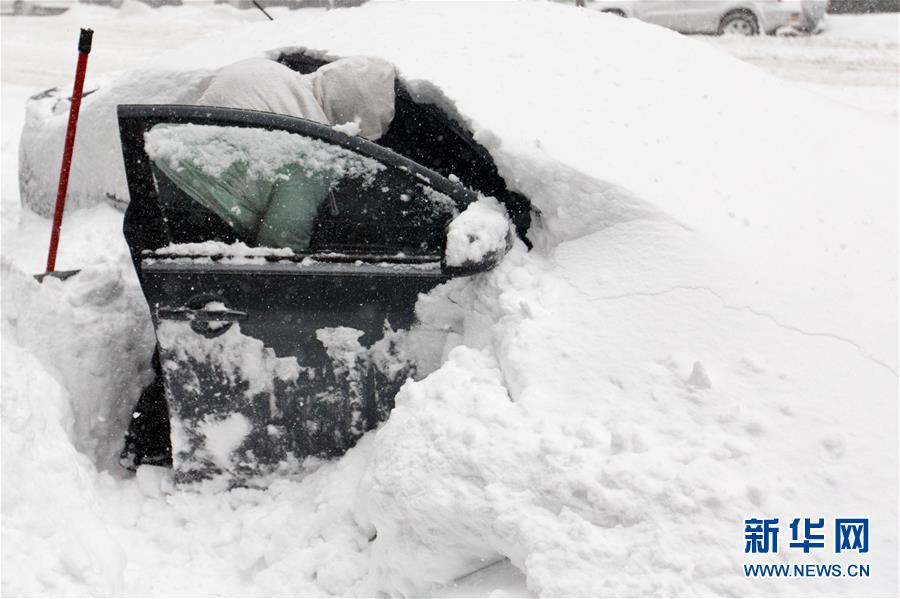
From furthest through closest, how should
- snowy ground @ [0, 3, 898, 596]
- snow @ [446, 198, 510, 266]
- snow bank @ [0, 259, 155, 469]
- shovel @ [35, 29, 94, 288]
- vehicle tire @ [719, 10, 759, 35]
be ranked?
vehicle tire @ [719, 10, 759, 35] < shovel @ [35, 29, 94, 288] < snow bank @ [0, 259, 155, 469] < snow @ [446, 198, 510, 266] < snowy ground @ [0, 3, 898, 596]

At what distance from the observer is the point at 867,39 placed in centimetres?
1124

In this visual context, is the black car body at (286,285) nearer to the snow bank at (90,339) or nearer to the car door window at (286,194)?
the car door window at (286,194)

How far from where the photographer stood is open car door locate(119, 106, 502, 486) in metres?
2.76

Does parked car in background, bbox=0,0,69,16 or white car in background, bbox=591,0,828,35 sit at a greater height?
white car in background, bbox=591,0,828,35

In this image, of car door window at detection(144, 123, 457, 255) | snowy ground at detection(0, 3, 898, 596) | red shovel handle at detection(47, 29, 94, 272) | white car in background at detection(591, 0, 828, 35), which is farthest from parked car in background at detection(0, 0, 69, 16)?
car door window at detection(144, 123, 457, 255)

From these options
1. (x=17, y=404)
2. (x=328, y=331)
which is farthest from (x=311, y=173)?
(x=17, y=404)

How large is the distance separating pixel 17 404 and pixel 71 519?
426mm

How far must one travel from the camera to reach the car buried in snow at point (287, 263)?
2.75 metres

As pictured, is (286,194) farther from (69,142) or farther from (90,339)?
(69,142)

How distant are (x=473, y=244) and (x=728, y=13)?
420 inches

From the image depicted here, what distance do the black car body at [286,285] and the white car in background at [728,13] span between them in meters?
9.73

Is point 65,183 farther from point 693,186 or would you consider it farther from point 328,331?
point 693,186

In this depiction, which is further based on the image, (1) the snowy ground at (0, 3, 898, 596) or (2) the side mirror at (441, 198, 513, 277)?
(2) the side mirror at (441, 198, 513, 277)

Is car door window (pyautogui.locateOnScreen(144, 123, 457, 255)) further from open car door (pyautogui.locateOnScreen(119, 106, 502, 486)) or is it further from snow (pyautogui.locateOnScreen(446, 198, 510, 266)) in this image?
snow (pyautogui.locateOnScreen(446, 198, 510, 266))
